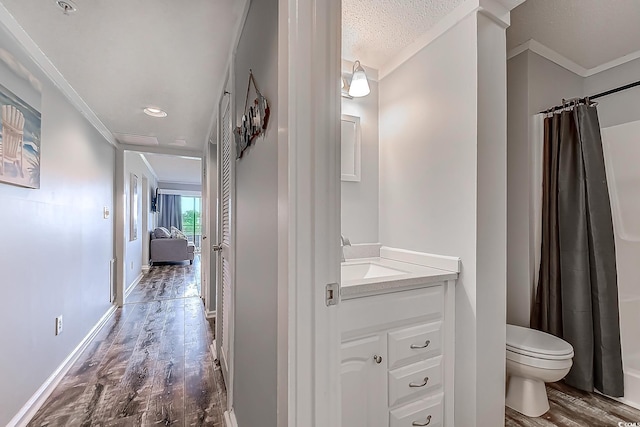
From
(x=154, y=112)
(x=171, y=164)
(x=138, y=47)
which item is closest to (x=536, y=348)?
(x=138, y=47)

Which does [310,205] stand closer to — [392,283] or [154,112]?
[392,283]

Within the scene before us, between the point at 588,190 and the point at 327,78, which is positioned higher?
the point at 327,78

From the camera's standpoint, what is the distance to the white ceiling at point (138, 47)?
4.36ft

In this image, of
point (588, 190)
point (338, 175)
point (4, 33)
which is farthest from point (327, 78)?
point (588, 190)

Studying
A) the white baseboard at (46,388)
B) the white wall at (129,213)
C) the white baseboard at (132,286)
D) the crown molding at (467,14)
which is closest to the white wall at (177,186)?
the white wall at (129,213)

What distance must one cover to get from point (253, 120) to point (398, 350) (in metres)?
1.16

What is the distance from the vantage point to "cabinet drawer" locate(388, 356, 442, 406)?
1291 millimetres

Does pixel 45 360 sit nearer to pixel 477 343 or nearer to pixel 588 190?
pixel 477 343

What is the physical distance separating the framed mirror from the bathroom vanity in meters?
0.81

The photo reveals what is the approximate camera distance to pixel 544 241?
1.98m

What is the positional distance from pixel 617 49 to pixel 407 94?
1.49 metres

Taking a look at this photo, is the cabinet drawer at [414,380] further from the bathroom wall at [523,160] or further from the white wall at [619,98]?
the white wall at [619,98]

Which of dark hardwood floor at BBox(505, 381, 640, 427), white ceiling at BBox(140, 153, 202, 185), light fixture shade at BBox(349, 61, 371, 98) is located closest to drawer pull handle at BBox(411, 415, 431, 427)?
dark hardwood floor at BBox(505, 381, 640, 427)

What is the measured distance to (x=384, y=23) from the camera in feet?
5.25
